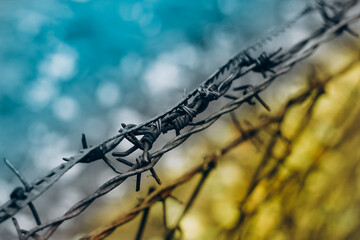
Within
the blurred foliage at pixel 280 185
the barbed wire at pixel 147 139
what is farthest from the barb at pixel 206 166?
the barbed wire at pixel 147 139

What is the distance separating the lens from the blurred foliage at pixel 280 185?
2.78 meters

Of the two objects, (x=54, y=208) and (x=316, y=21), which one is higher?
(x=316, y=21)

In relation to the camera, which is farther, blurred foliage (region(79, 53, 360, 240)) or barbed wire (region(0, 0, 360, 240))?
blurred foliage (region(79, 53, 360, 240))

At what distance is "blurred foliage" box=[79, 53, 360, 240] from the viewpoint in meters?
2.78

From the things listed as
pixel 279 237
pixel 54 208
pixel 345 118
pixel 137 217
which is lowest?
pixel 279 237

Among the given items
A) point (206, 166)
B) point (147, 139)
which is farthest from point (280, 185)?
point (147, 139)

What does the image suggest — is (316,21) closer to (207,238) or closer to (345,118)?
(345,118)

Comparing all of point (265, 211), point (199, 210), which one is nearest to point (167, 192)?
point (199, 210)

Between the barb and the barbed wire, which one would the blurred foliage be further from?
the barbed wire

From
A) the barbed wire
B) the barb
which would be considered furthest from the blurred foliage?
the barbed wire

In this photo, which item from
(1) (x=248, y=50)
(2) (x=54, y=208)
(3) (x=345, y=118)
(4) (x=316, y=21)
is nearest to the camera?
(1) (x=248, y=50)

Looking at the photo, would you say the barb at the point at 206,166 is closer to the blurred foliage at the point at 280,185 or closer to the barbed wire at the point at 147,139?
the blurred foliage at the point at 280,185

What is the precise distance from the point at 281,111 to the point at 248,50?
111 centimetres

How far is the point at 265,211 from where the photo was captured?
9.27ft
